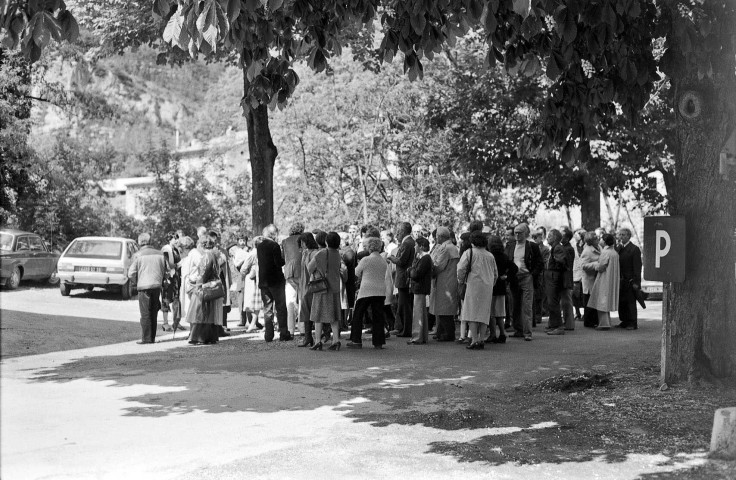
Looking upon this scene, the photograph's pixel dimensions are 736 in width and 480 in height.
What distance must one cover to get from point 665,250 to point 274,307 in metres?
7.59

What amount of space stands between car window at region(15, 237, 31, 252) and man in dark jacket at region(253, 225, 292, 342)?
1407 cm

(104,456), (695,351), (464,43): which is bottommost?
(104,456)

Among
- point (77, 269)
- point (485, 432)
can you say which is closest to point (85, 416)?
point (485, 432)

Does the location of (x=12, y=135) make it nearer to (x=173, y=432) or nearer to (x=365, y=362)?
(x=365, y=362)

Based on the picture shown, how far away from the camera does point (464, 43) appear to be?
26.3 metres

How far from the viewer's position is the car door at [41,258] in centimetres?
2765

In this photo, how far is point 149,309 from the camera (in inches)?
597

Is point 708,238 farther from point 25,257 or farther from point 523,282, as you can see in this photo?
point 25,257

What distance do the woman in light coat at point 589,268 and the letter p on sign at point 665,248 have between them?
25.4 ft

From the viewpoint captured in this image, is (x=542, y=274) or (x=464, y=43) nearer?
(x=542, y=274)

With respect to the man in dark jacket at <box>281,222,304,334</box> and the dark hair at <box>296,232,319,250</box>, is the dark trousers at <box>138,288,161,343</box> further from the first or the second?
the dark hair at <box>296,232,319,250</box>

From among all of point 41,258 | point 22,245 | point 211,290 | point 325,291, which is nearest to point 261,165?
point 211,290

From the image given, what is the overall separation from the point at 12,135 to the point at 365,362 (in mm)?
20340

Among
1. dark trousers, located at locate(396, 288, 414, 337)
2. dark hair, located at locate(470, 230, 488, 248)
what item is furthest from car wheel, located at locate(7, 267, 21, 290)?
dark hair, located at locate(470, 230, 488, 248)
